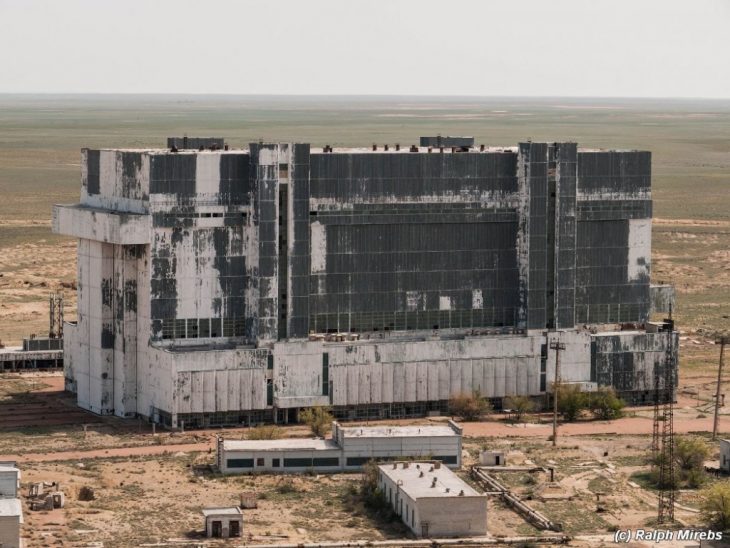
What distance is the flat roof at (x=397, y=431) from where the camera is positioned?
87812mm

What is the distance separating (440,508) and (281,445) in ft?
45.1

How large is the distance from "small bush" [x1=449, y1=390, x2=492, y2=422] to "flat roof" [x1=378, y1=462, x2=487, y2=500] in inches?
679

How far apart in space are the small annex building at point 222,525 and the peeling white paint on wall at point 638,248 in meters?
38.7

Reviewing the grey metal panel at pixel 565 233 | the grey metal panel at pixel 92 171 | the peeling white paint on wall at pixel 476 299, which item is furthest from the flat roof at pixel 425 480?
the grey metal panel at pixel 92 171

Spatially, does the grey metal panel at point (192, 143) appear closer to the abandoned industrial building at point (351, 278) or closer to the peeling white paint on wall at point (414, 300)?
the abandoned industrial building at point (351, 278)

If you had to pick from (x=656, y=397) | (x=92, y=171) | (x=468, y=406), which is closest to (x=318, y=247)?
(x=468, y=406)

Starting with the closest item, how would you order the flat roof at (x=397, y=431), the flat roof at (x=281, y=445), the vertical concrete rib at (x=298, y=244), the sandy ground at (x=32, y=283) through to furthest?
the flat roof at (x=281, y=445) → the flat roof at (x=397, y=431) → the vertical concrete rib at (x=298, y=244) → the sandy ground at (x=32, y=283)

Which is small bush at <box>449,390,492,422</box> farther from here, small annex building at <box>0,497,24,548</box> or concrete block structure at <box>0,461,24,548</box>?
small annex building at <box>0,497,24,548</box>

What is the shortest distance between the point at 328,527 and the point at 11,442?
22621 mm

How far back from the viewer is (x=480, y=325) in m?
104

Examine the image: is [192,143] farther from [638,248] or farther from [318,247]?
[638,248]

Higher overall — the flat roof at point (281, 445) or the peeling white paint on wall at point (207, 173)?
the peeling white paint on wall at point (207, 173)

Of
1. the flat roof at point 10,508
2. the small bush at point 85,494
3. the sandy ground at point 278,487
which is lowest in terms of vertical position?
the sandy ground at point 278,487

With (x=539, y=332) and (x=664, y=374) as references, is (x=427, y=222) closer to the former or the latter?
(x=539, y=332)
